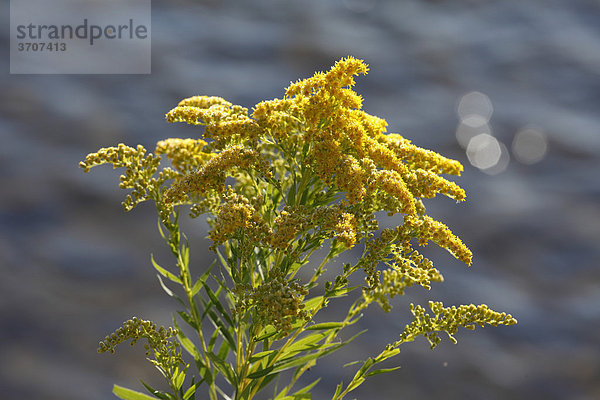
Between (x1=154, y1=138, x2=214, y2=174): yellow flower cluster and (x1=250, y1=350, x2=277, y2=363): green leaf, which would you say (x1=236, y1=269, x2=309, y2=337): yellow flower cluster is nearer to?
(x1=250, y1=350, x2=277, y2=363): green leaf

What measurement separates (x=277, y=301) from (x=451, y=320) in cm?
46

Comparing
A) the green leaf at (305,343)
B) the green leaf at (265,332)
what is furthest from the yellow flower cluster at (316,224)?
the green leaf at (305,343)

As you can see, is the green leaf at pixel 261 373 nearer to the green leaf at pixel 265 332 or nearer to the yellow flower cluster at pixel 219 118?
the green leaf at pixel 265 332

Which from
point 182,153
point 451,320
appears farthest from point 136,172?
point 451,320

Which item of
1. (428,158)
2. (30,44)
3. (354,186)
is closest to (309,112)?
(354,186)

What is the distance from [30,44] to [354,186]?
13.4ft

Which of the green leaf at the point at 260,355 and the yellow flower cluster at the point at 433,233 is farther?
the green leaf at the point at 260,355

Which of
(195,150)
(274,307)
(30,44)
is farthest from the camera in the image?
(30,44)

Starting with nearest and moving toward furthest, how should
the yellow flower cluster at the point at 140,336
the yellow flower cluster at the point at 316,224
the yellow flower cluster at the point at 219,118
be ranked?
1. the yellow flower cluster at the point at 316,224
2. the yellow flower cluster at the point at 219,118
3. the yellow flower cluster at the point at 140,336

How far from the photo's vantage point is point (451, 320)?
1295 millimetres

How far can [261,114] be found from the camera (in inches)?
49.6

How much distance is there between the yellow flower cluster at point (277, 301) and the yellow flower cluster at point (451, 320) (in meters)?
0.31

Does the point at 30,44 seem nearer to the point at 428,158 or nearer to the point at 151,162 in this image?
the point at 151,162

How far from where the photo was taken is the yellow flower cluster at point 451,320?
1265 mm
